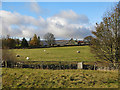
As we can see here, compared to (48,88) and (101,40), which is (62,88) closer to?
(48,88)

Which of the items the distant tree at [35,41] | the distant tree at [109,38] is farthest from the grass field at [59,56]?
the distant tree at [35,41]

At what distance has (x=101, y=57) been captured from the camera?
14.1m

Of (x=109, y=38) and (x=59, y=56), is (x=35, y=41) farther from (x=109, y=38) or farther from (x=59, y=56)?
(x=109, y=38)

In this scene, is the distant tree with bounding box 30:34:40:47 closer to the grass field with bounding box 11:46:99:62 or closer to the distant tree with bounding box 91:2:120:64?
the grass field with bounding box 11:46:99:62

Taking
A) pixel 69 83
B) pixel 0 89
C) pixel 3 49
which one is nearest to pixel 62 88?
pixel 69 83

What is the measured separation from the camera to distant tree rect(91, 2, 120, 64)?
43.2 ft

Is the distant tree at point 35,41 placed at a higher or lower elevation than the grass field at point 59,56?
higher

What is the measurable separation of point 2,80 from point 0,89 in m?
1.59

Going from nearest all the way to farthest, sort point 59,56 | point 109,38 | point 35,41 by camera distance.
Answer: point 109,38 → point 59,56 → point 35,41

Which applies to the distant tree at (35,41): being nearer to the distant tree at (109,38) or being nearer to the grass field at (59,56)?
the grass field at (59,56)

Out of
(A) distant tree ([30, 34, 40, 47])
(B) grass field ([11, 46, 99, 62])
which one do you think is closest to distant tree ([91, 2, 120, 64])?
(B) grass field ([11, 46, 99, 62])

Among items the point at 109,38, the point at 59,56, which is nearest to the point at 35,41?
the point at 59,56

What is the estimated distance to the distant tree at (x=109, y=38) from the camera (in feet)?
43.2

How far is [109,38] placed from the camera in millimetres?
13359
